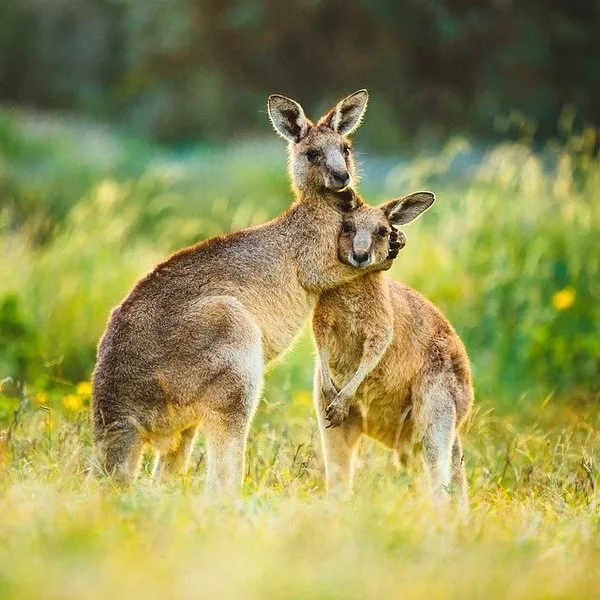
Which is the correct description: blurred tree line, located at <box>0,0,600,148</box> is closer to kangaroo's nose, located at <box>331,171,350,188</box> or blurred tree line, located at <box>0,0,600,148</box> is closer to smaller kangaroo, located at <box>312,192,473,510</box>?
kangaroo's nose, located at <box>331,171,350,188</box>

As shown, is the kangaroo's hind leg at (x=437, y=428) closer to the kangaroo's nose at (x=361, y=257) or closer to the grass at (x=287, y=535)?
the grass at (x=287, y=535)

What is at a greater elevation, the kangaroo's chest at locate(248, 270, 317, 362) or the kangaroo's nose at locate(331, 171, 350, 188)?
the kangaroo's nose at locate(331, 171, 350, 188)

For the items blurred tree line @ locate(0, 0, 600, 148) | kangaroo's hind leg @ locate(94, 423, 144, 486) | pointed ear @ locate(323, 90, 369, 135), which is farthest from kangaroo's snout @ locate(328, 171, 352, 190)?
blurred tree line @ locate(0, 0, 600, 148)

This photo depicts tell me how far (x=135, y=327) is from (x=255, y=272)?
30.1 inches

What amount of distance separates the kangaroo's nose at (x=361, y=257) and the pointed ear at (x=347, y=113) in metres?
0.97

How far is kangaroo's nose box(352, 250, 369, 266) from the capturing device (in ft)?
20.8

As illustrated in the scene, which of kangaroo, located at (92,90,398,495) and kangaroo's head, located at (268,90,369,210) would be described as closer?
kangaroo, located at (92,90,398,495)

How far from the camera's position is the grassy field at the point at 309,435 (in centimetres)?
392

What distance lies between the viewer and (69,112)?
2666 cm

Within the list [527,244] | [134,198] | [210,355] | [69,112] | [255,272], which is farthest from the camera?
[69,112]

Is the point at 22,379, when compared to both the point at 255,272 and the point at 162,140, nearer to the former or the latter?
the point at 255,272

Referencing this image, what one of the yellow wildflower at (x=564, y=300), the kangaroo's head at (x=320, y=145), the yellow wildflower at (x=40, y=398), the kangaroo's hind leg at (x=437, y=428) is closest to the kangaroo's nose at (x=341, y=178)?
the kangaroo's head at (x=320, y=145)

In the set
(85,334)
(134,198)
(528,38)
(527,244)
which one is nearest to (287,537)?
(85,334)

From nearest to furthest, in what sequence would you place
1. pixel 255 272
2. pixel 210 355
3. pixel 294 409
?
pixel 210 355
pixel 255 272
pixel 294 409
